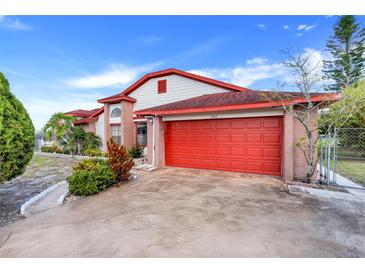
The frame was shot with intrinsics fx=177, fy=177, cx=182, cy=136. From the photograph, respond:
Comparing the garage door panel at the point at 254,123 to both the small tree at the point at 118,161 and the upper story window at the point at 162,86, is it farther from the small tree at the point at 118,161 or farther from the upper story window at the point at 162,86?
the upper story window at the point at 162,86

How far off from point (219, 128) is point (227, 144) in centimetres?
80

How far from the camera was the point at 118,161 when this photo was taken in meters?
6.41

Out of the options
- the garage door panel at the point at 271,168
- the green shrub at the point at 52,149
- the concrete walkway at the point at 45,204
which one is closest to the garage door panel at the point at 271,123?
the garage door panel at the point at 271,168

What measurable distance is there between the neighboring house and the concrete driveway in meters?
1.93

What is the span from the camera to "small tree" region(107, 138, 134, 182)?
6328 millimetres

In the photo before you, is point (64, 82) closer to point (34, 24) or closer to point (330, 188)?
point (34, 24)

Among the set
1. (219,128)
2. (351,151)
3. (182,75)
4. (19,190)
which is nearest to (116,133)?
(182,75)

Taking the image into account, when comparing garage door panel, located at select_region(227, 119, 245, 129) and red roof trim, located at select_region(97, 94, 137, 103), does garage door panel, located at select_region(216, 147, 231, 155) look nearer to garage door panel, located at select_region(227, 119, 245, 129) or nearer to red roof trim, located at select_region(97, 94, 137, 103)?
garage door panel, located at select_region(227, 119, 245, 129)

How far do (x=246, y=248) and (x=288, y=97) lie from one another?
5.46 metres

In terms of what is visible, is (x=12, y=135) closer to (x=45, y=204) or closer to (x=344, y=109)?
(x=45, y=204)

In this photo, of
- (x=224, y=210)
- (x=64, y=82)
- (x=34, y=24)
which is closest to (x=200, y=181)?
(x=224, y=210)

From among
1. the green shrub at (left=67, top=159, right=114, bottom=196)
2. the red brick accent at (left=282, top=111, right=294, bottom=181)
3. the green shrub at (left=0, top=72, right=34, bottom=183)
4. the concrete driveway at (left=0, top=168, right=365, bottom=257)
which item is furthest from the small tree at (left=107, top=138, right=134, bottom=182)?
the red brick accent at (left=282, top=111, right=294, bottom=181)

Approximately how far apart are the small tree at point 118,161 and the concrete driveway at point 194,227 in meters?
1.08
